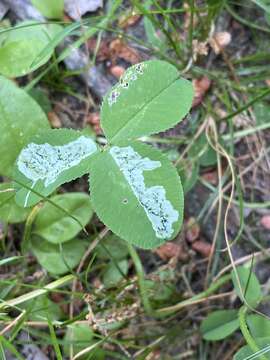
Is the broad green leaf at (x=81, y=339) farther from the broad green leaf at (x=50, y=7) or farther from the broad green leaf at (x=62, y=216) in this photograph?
the broad green leaf at (x=50, y=7)

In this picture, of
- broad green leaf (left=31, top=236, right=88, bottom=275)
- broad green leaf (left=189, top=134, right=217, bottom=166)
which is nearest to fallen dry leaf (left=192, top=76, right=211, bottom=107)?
broad green leaf (left=189, top=134, right=217, bottom=166)

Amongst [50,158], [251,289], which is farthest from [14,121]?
[251,289]

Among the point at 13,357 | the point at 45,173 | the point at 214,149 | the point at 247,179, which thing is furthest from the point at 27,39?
the point at 13,357

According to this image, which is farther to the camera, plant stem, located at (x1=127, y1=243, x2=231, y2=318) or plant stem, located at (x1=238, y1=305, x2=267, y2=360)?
plant stem, located at (x1=127, y1=243, x2=231, y2=318)

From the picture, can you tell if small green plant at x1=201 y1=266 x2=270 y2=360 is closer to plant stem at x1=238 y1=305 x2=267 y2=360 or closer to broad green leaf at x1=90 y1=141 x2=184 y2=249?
plant stem at x1=238 y1=305 x2=267 y2=360

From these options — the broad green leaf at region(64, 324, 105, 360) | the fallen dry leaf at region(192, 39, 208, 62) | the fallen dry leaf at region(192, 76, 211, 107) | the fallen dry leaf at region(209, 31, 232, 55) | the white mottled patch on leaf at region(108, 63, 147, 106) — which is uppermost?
the white mottled patch on leaf at region(108, 63, 147, 106)

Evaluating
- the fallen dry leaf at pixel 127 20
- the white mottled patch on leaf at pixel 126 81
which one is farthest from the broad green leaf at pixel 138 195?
the fallen dry leaf at pixel 127 20

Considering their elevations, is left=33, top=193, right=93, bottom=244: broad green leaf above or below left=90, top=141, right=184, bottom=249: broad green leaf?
below
